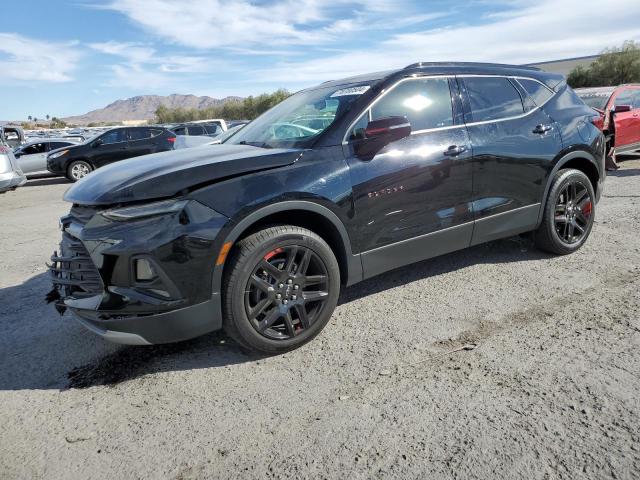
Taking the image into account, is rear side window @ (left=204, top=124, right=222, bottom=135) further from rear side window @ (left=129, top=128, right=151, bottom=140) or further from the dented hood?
the dented hood

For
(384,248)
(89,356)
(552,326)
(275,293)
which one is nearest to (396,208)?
(384,248)

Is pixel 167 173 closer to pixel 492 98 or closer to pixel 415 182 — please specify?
pixel 415 182

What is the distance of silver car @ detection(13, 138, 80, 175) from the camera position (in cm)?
1564

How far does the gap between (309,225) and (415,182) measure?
0.88 meters

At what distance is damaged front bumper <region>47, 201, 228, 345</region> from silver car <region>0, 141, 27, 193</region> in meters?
7.84

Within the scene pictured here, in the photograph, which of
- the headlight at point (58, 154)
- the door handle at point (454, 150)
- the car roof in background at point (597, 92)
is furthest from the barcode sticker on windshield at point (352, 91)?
the headlight at point (58, 154)

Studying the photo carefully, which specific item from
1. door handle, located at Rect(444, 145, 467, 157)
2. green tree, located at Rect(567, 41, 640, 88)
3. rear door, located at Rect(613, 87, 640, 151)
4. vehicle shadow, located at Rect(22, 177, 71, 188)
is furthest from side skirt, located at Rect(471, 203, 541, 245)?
green tree, located at Rect(567, 41, 640, 88)

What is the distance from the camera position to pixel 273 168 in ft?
10.1

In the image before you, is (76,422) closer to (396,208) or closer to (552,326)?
(396,208)

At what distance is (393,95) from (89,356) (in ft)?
9.53

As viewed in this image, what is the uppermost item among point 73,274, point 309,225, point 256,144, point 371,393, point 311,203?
point 256,144

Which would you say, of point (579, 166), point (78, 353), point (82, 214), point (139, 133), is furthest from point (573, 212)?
point (139, 133)

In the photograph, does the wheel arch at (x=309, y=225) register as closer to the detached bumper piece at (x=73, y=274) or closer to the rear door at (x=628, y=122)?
the detached bumper piece at (x=73, y=274)

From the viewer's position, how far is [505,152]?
4055mm
